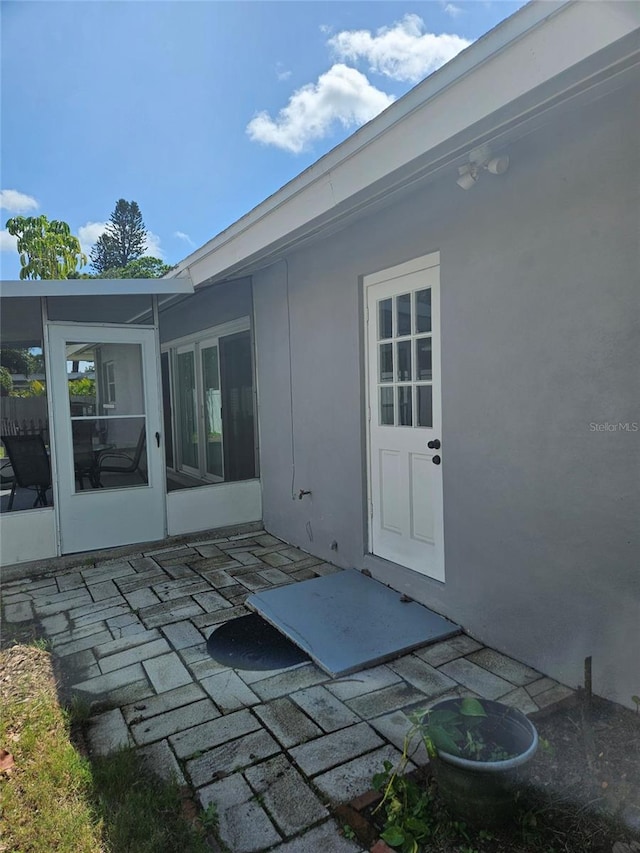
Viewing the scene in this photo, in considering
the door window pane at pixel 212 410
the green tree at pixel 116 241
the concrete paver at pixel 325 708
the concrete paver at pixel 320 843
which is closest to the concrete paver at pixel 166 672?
the concrete paver at pixel 325 708

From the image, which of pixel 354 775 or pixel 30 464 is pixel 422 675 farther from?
pixel 30 464

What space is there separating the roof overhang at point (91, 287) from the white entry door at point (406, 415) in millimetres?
1986

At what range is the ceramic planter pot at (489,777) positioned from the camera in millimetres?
1484

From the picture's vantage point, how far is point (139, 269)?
31.7m

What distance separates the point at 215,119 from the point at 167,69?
2.10 m

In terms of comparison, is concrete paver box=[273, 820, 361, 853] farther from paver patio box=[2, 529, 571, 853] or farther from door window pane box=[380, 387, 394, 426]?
door window pane box=[380, 387, 394, 426]

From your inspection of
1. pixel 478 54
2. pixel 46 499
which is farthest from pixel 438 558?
pixel 46 499

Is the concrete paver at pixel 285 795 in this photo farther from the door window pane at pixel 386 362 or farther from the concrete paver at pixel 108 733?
the door window pane at pixel 386 362

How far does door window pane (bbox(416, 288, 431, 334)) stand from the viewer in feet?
10.5

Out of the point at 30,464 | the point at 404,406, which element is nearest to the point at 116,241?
the point at 30,464

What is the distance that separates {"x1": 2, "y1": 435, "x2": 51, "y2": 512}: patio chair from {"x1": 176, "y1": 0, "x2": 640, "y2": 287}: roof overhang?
9.76 feet

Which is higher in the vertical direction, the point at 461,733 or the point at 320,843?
the point at 461,733

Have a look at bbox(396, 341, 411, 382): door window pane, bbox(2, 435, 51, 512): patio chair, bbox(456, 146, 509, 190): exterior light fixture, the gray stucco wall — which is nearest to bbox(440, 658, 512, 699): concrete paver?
the gray stucco wall

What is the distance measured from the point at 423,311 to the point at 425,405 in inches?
23.7
